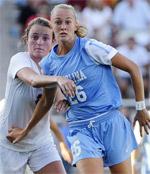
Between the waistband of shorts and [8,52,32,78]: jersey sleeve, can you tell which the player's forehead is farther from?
the waistband of shorts

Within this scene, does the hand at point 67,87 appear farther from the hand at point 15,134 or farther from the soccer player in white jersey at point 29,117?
the hand at point 15,134

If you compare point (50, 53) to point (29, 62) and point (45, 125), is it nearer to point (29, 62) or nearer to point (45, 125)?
point (29, 62)

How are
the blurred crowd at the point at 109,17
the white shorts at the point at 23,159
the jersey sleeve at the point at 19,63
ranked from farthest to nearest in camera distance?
1. the blurred crowd at the point at 109,17
2. the white shorts at the point at 23,159
3. the jersey sleeve at the point at 19,63

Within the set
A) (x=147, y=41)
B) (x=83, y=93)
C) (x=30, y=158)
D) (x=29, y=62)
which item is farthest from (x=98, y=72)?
(x=147, y=41)

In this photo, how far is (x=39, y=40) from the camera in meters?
5.97

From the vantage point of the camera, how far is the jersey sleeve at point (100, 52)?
18.5 ft

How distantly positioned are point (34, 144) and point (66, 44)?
92cm

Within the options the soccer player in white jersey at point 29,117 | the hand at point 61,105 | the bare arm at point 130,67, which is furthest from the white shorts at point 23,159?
the bare arm at point 130,67

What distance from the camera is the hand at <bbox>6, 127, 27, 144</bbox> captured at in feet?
19.8

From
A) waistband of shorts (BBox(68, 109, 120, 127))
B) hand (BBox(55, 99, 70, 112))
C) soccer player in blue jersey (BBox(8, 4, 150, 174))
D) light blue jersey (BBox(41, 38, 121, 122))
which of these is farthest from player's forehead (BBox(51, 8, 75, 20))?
waistband of shorts (BBox(68, 109, 120, 127))

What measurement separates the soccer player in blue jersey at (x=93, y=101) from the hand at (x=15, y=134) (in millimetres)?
476

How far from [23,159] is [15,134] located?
25 cm

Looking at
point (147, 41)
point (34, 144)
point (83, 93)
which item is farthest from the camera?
point (147, 41)

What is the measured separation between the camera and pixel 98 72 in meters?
5.74
